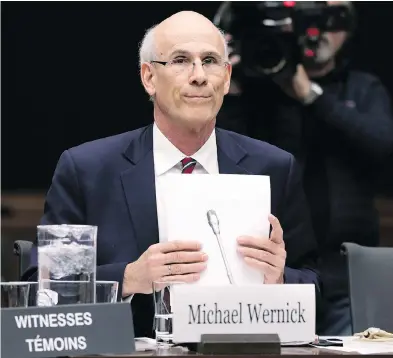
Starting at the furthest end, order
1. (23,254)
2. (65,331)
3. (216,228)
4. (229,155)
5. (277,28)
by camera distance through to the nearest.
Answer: (277,28) < (23,254) < (229,155) < (216,228) < (65,331)

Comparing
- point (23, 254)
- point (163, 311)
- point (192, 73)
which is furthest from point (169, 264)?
point (23, 254)

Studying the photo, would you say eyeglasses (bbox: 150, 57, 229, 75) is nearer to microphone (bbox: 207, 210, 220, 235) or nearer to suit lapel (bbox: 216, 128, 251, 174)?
suit lapel (bbox: 216, 128, 251, 174)

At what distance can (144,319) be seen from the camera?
2.58 m

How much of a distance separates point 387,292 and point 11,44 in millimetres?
1839

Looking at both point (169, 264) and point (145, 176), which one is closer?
point (169, 264)

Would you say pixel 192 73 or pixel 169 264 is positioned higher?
pixel 192 73

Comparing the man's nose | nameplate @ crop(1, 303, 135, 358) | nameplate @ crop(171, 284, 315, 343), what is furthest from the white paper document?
the man's nose

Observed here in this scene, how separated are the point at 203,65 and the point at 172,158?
0.91 ft

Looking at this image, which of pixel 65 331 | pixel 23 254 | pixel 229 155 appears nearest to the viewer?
pixel 65 331

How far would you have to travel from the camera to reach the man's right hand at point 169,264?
7.04 feet

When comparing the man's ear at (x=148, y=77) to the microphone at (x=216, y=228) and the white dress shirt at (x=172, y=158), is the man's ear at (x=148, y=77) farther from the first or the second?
the microphone at (x=216, y=228)

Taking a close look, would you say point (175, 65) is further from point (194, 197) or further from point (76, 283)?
point (76, 283)

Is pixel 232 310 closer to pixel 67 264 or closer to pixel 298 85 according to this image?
pixel 67 264

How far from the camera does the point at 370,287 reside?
3.02m
